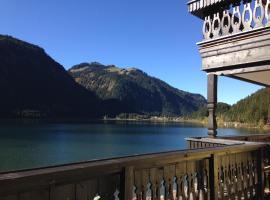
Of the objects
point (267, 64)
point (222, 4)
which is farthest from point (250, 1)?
point (267, 64)

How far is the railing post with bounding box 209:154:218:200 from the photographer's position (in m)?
5.21

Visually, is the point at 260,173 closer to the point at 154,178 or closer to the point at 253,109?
the point at 154,178

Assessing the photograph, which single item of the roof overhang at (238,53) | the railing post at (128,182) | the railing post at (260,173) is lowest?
the railing post at (260,173)

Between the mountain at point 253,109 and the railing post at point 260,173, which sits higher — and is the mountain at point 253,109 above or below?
above

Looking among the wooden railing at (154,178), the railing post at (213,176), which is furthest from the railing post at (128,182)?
the railing post at (213,176)

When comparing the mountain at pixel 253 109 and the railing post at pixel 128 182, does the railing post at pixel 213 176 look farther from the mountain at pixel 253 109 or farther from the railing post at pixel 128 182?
the mountain at pixel 253 109

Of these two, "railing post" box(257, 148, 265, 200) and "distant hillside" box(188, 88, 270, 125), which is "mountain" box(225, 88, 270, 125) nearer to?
"distant hillside" box(188, 88, 270, 125)

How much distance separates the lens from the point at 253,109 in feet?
541

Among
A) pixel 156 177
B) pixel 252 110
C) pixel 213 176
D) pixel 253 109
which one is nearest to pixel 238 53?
pixel 213 176

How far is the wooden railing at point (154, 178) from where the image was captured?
112 inches

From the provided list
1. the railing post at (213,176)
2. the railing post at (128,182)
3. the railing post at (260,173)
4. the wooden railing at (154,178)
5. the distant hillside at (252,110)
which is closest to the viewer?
the wooden railing at (154,178)

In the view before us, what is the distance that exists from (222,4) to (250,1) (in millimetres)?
758

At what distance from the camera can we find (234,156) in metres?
5.95

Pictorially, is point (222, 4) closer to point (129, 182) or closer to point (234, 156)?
point (234, 156)
